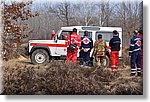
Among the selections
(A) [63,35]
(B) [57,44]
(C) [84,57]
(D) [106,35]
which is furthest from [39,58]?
(D) [106,35]

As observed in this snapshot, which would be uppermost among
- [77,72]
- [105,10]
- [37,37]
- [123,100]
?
[105,10]

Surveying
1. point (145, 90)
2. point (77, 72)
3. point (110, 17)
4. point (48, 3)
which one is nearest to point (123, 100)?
point (145, 90)

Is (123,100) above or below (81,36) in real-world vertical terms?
below

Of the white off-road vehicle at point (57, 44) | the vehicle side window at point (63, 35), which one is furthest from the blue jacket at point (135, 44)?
the vehicle side window at point (63, 35)

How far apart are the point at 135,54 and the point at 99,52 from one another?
454 millimetres

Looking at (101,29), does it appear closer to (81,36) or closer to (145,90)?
(81,36)

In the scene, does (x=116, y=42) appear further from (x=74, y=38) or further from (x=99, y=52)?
(x=74, y=38)

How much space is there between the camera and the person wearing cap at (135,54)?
5266 millimetres

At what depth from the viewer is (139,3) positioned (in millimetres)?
5242

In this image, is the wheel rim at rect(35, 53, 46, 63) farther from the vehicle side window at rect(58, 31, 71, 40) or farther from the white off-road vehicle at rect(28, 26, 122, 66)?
the vehicle side window at rect(58, 31, 71, 40)

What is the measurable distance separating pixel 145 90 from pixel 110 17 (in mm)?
1017

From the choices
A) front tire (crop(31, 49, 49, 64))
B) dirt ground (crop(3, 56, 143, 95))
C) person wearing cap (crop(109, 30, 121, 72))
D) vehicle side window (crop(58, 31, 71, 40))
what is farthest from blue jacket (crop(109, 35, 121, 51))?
front tire (crop(31, 49, 49, 64))

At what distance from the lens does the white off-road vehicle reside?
17.3 feet

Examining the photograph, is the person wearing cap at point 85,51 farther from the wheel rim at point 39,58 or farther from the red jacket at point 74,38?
the wheel rim at point 39,58
